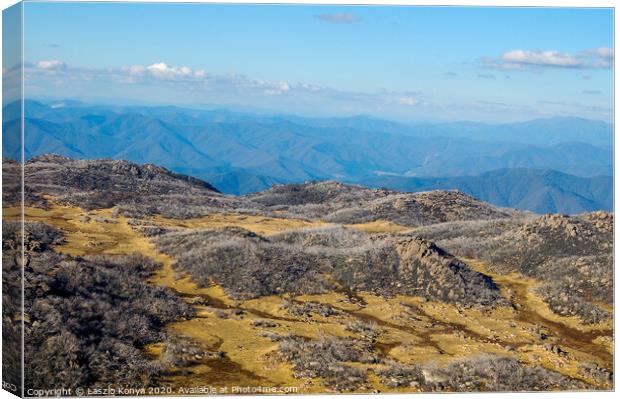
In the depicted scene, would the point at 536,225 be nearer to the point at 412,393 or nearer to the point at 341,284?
the point at 341,284

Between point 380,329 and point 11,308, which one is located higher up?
point 11,308

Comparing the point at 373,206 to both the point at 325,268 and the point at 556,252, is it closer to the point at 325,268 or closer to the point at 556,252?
the point at 556,252

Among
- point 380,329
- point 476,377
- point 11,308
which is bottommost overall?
point 380,329

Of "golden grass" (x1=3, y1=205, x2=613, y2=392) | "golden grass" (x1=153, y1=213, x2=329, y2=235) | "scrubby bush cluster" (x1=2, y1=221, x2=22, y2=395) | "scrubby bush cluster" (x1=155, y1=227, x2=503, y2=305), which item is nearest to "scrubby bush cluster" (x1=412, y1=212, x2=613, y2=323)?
"golden grass" (x1=3, y1=205, x2=613, y2=392)

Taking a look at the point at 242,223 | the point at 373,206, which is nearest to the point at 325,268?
the point at 242,223

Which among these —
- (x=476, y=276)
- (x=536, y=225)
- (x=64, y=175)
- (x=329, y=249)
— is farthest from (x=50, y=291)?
(x=64, y=175)

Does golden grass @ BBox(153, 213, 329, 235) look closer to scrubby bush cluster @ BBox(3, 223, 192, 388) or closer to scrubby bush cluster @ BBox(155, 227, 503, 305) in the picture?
scrubby bush cluster @ BBox(155, 227, 503, 305)

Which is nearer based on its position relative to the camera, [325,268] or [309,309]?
[309,309]

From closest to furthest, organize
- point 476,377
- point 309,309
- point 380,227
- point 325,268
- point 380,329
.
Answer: point 476,377 → point 380,329 → point 309,309 → point 325,268 → point 380,227
